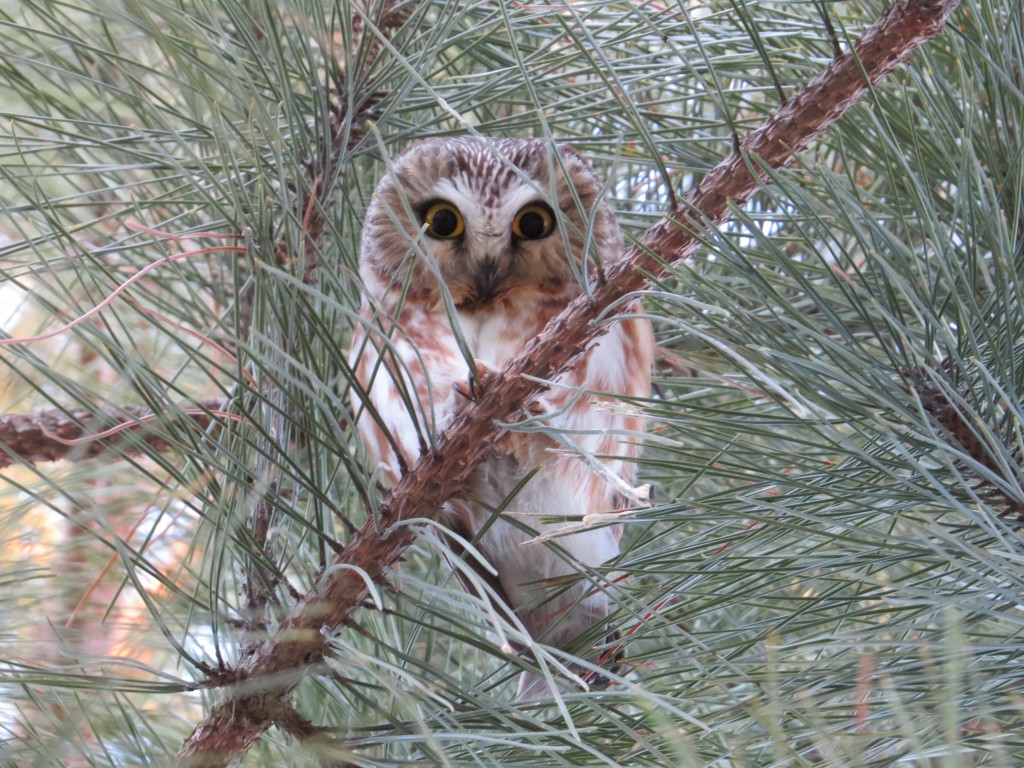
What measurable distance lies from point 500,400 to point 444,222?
890 mm

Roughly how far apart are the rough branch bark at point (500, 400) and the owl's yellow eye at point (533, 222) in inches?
28.6

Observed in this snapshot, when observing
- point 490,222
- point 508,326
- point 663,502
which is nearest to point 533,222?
point 490,222

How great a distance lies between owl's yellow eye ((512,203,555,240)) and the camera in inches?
73.1

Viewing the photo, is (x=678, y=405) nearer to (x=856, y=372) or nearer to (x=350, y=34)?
(x=856, y=372)

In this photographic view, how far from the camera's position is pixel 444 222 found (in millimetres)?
1885

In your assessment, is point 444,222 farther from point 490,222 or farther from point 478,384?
point 478,384

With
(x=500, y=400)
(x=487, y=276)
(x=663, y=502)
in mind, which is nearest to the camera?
(x=500, y=400)

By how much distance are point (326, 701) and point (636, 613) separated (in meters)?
0.74

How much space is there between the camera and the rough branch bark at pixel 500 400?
102 centimetres

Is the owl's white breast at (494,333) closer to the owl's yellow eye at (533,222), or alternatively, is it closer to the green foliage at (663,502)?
the owl's yellow eye at (533,222)

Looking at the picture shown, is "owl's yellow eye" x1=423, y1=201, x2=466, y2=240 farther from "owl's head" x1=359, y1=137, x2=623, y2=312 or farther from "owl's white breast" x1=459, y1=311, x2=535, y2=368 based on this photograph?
"owl's white breast" x1=459, y1=311, x2=535, y2=368

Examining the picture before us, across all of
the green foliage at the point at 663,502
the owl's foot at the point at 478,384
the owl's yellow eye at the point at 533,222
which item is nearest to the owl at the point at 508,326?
the owl's yellow eye at the point at 533,222

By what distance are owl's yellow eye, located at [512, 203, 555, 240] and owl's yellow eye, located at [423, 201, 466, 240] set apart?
0.10 m

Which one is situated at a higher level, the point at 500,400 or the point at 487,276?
the point at 487,276
